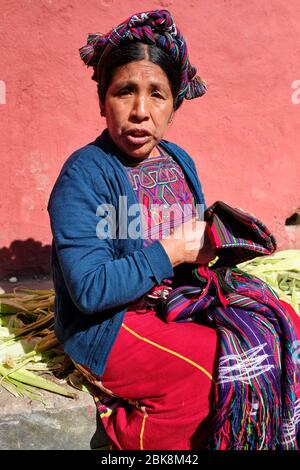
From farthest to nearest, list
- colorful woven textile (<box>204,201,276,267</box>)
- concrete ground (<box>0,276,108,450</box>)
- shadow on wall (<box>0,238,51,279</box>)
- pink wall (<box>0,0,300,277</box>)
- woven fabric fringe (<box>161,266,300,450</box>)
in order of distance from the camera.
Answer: shadow on wall (<box>0,238,51,279</box>)
pink wall (<box>0,0,300,277</box>)
concrete ground (<box>0,276,108,450</box>)
colorful woven textile (<box>204,201,276,267</box>)
woven fabric fringe (<box>161,266,300,450</box>)

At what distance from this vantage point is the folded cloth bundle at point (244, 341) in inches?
66.5

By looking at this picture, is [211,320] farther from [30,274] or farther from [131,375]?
[30,274]

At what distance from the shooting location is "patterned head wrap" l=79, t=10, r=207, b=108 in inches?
70.0

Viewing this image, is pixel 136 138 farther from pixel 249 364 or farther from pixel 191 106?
pixel 191 106

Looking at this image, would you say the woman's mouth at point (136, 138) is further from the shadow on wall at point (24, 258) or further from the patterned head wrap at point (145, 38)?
the shadow on wall at point (24, 258)

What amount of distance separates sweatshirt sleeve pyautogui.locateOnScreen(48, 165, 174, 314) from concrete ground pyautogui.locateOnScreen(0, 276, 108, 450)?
0.56 m

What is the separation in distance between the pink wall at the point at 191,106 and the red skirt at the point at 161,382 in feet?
5.32

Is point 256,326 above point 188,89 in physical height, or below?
below

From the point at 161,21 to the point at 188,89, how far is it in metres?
0.37

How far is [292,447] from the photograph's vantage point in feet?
5.81

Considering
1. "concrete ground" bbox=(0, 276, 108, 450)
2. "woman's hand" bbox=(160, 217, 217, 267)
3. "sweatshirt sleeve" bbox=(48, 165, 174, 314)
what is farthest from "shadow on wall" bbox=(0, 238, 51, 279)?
"woman's hand" bbox=(160, 217, 217, 267)

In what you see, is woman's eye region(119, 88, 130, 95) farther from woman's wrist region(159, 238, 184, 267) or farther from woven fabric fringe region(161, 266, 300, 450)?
woven fabric fringe region(161, 266, 300, 450)

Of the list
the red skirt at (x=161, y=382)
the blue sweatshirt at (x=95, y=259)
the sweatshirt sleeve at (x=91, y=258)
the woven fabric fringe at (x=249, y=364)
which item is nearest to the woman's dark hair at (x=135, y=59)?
the blue sweatshirt at (x=95, y=259)
